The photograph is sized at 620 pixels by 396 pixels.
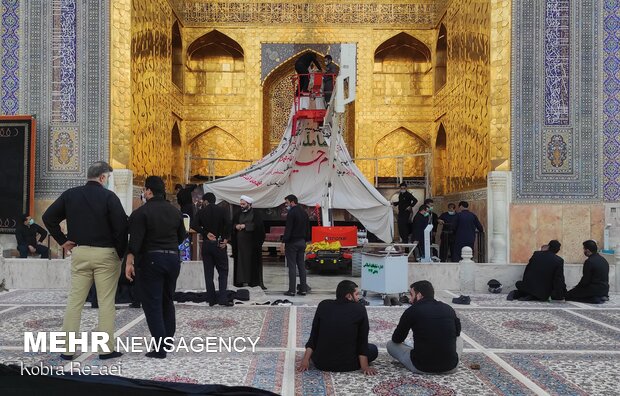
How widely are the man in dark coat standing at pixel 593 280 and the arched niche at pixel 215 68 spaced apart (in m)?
9.04

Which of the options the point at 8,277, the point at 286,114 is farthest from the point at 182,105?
the point at 8,277

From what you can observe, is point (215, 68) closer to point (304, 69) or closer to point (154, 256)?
point (304, 69)

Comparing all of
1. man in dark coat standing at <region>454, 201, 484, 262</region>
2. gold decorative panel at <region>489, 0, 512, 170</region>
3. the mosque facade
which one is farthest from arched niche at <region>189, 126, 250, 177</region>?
man in dark coat standing at <region>454, 201, 484, 262</region>

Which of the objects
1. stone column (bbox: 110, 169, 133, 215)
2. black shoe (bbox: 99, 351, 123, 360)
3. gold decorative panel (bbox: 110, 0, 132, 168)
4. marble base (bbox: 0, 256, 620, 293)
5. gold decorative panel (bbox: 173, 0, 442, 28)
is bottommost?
black shoe (bbox: 99, 351, 123, 360)

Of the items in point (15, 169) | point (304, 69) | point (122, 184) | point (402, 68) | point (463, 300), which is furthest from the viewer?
point (402, 68)

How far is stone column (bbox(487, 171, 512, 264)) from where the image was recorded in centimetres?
921

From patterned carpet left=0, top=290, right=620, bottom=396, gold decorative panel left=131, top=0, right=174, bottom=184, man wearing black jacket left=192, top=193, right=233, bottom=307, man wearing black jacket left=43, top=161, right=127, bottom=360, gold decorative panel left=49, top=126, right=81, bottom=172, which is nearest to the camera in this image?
patterned carpet left=0, top=290, right=620, bottom=396

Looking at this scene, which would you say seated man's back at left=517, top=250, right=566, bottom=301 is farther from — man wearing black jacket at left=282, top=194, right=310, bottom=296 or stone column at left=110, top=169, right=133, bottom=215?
stone column at left=110, top=169, right=133, bottom=215

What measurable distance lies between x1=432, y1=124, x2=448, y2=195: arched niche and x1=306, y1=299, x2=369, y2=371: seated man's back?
978 centimetres

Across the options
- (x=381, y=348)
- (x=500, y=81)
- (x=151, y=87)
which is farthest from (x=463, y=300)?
(x=151, y=87)

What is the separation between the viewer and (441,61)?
43.0 ft

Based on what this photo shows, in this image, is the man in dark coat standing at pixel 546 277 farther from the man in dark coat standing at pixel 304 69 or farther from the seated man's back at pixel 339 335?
the man in dark coat standing at pixel 304 69

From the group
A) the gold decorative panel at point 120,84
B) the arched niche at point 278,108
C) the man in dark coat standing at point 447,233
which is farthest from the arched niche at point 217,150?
the man in dark coat standing at point 447,233

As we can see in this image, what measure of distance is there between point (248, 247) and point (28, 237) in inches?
155
